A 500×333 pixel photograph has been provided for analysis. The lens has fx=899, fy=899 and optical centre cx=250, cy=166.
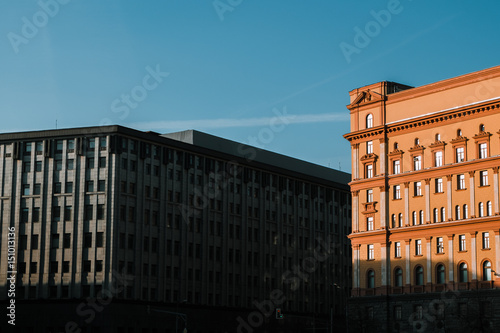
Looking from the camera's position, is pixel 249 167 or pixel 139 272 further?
pixel 249 167

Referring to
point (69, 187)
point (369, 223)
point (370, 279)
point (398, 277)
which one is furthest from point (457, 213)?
point (69, 187)

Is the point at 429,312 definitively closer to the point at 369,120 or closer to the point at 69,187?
the point at 369,120

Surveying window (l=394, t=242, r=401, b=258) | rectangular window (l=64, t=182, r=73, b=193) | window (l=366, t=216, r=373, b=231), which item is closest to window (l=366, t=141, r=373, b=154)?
A: window (l=366, t=216, r=373, b=231)

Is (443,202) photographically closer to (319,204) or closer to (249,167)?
(249,167)

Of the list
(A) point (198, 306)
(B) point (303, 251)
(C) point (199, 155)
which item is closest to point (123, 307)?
(A) point (198, 306)

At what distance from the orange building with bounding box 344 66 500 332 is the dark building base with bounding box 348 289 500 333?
108mm

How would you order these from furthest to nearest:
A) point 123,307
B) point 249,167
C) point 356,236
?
1. point 249,167
2. point 123,307
3. point 356,236

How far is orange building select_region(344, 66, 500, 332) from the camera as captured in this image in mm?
92125

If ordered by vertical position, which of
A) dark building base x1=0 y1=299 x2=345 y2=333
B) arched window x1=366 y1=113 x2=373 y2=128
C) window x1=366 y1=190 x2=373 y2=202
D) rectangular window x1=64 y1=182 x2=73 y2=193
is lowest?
dark building base x1=0 y1=299 x2=345 y2=333

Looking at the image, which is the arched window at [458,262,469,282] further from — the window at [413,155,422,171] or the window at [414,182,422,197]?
the window at [413,155,422,171]

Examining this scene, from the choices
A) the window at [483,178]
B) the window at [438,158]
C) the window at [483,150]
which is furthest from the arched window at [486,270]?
the window at [438,158]

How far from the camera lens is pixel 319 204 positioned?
146m

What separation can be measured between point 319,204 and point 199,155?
29558 mm

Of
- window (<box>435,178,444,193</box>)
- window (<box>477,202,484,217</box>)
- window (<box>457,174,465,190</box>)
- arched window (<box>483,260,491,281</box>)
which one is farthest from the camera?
window (<box>435,178,444,193</box>)
